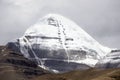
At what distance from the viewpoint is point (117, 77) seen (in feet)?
537

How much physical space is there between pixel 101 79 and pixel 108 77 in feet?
9.54

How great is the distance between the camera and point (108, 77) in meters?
166

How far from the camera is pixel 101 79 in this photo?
164m

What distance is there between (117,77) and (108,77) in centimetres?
325

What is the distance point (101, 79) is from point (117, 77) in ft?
16.6
